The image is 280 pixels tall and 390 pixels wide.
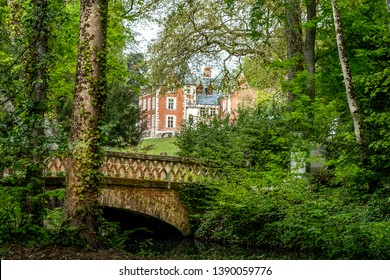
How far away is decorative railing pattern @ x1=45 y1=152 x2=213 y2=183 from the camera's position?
17.6 m

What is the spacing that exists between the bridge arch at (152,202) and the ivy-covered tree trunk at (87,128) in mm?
8673

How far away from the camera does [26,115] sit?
9148mm

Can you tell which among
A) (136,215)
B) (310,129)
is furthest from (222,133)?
(310,129)

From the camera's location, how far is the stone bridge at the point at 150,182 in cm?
1748

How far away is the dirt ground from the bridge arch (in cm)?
907

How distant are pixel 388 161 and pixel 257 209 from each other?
5.25 metres

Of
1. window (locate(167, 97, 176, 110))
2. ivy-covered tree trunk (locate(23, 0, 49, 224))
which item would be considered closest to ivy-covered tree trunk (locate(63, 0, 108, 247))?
ivy-covered tree trunk (locate(23, 0, 49, 224))

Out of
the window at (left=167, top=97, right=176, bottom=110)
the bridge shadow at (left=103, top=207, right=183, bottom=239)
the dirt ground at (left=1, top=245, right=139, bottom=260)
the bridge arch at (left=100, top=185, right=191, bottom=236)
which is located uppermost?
the window at (left=167, top=97, right=176, bottom=110)

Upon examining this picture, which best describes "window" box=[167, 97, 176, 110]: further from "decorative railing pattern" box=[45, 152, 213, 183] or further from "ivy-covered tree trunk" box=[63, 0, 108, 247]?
"ivy-covered tree trunk" box=[63, 0, 108, 247]

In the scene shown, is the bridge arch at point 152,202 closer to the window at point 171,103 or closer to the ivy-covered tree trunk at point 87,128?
the ivy-covered tree trunk at point 87,128

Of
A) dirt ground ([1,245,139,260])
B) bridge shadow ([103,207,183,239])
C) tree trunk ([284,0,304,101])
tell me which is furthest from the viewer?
bridge shadow ([103,207,183,239])

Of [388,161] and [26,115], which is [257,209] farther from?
[26,115]

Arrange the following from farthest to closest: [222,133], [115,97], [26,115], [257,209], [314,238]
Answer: [115,97] < [222,133] < [257,209] < [314,238] < [26,115]

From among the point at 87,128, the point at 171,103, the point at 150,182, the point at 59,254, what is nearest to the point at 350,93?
the point at 87,128
